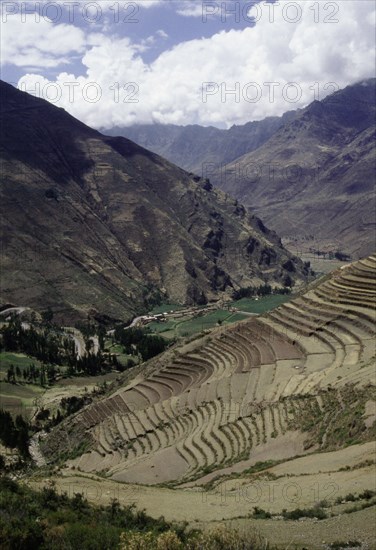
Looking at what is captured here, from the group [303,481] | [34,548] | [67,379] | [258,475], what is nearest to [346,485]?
[303,481]

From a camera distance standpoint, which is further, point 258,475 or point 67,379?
point 67,379

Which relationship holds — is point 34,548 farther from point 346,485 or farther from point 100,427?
point 100,427

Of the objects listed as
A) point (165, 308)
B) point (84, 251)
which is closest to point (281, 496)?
point (165, 308)

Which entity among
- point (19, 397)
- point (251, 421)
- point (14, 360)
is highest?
point (251, 421)

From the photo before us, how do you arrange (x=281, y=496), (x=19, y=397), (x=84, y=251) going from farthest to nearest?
(x=84, y=251)
(x=19, y=397)
(x=281, y=496)

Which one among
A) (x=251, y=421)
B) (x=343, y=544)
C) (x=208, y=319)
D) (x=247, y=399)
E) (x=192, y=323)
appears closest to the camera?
(x=343, y=544)

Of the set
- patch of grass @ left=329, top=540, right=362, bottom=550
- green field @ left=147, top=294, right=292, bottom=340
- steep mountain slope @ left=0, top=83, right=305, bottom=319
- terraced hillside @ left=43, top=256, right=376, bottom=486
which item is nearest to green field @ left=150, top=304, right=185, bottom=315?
green field @ left=147, top=294, right=292, bottom=340

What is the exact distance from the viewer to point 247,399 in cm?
4891

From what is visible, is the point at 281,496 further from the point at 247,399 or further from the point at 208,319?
the point at 208,319

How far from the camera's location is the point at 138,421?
54.5 meters

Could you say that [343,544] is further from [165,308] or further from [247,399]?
[165,308]

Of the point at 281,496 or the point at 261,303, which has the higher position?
the point at 261,303

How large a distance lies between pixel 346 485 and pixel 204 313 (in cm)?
12542

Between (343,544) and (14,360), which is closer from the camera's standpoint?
(343,544)
